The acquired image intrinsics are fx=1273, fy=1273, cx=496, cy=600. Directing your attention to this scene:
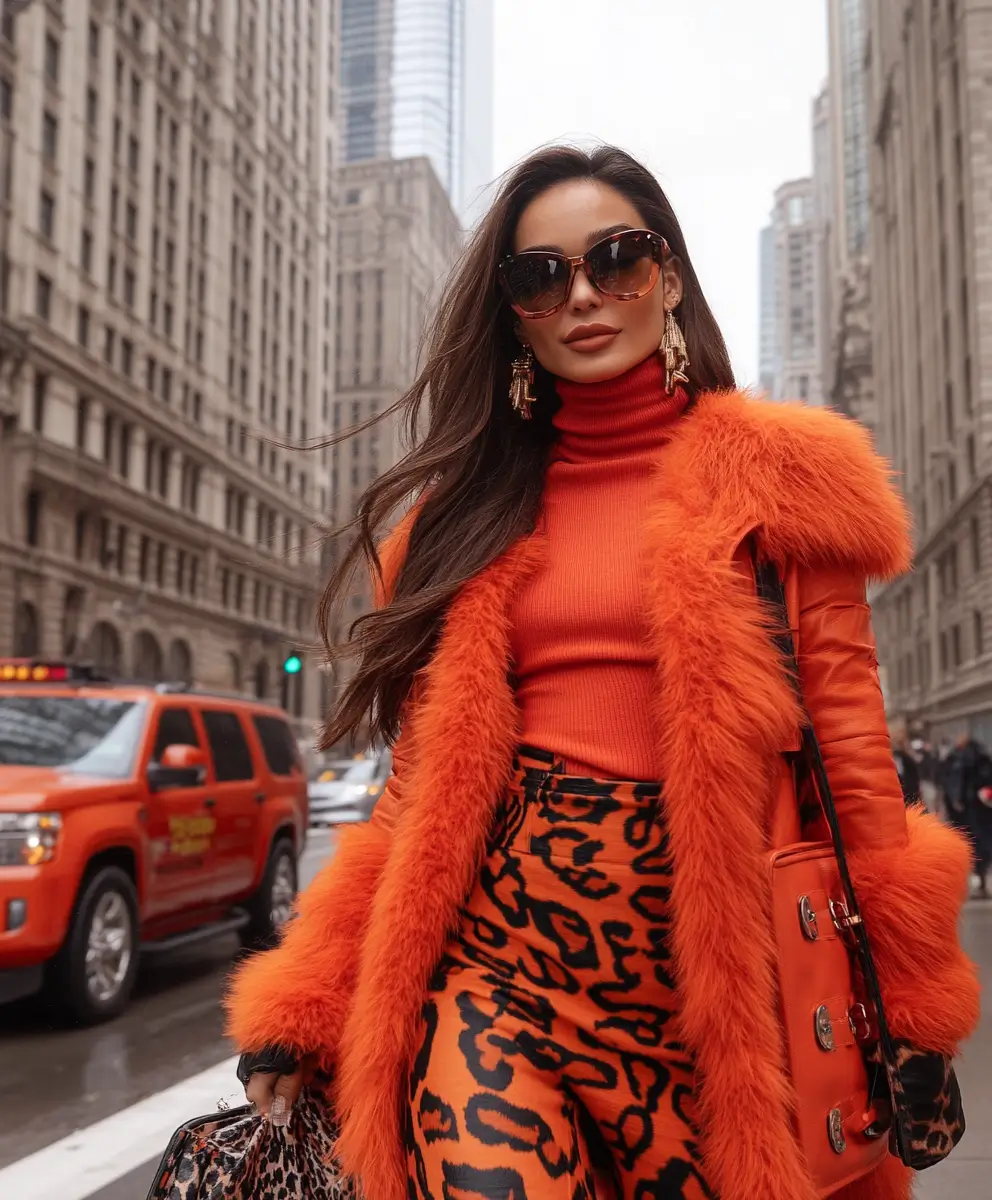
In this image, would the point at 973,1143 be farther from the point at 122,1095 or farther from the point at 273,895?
the point at 273,895

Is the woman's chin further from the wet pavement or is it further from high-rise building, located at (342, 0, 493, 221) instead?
high-rise building, located at (342, 0, 493, 221)

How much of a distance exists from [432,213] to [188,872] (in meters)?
122

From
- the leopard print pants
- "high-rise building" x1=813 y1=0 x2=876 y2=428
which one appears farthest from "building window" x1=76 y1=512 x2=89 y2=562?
"high-rise building" x1=813 y1=0 x2=876 y2=428

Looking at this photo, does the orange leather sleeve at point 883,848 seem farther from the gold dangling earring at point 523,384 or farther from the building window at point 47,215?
the building window at point 47,215

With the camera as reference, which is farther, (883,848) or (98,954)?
(98,954)

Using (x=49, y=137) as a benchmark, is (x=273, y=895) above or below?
below

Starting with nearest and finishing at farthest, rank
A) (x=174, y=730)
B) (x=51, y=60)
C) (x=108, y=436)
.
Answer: (x=174, y=730) → (x=51, y=60) → (x=108, y=436)

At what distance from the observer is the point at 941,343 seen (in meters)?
57.4

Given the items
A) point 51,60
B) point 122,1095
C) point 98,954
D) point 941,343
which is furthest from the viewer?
point 941,343

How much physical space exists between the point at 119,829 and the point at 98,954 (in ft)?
2.31

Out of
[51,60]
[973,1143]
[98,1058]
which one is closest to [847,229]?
[51,60]

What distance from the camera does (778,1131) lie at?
1.71m

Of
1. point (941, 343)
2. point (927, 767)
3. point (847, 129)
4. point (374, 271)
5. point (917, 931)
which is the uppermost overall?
point (847, 129)

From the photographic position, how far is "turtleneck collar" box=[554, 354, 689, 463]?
7.59ft
